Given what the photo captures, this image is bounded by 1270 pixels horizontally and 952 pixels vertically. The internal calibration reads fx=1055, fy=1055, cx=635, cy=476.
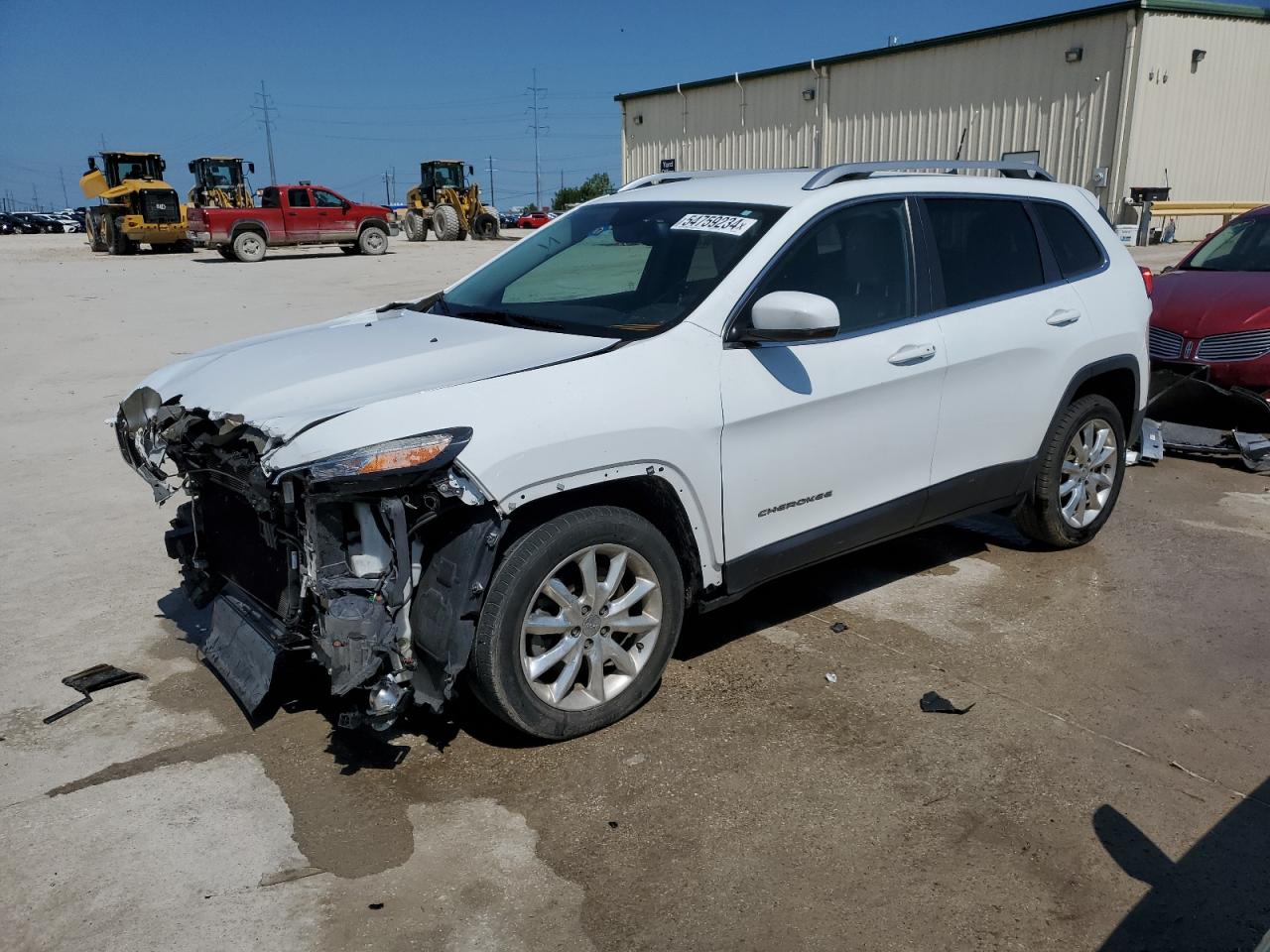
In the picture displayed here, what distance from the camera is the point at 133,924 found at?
279 cm

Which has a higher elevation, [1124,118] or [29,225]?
[1124,118]

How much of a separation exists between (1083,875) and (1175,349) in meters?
5.74

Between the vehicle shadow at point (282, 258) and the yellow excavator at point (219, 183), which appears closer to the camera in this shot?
the vehicle shadow at point (282, 258)

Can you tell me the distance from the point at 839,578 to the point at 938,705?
135 cm

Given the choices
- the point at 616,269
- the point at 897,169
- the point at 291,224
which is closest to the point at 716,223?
the point at 616,269

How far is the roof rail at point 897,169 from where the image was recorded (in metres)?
4.23

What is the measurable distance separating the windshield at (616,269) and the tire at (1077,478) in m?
2.07

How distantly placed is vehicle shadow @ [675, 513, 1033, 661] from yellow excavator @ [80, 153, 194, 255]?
30495 mm

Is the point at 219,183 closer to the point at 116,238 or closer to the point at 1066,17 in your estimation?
the point at 116,238

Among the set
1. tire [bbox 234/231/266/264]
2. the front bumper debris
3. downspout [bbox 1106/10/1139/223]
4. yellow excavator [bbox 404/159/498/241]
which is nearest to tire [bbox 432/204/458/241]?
yellow excavator [bbox 404/159/498/241]

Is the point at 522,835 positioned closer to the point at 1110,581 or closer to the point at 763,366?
the point at 763,366

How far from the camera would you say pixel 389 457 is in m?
3.05

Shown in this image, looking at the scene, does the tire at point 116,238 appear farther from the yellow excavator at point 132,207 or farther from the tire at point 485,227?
the tire at point 485,227

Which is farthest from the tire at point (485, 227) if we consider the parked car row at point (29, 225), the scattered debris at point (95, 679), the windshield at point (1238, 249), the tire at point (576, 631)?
the tire at point (576, 631)
